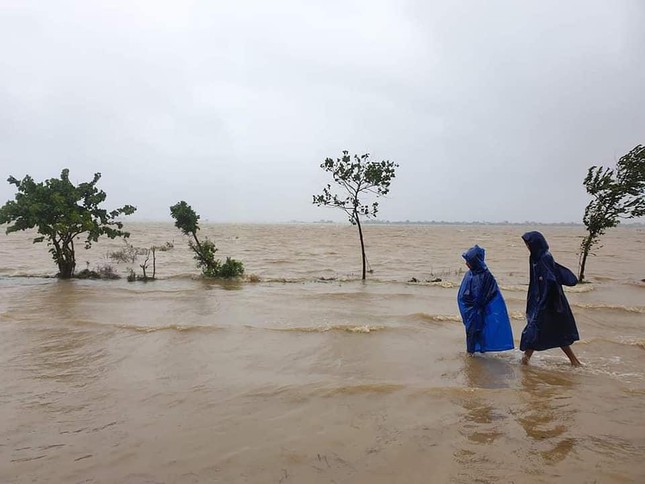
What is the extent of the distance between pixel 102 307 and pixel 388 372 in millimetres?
8119

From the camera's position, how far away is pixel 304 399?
187 inches

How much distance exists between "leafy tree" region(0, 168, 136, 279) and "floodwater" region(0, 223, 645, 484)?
15.7 feet

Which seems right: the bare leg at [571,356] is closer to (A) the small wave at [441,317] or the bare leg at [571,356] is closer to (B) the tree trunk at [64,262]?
(A) the small wave at [441,317]

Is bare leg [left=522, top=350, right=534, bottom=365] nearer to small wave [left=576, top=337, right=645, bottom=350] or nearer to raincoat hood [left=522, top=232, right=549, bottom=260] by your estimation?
raincoat hood [left=522, top=232, right=549, bottom=260]

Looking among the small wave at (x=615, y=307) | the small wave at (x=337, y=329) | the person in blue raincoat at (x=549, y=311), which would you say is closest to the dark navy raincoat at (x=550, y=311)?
the person in blue raincoat at (x=549, y=311)

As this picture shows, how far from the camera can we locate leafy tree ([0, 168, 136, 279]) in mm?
13891

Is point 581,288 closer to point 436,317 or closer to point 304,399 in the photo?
point 436,317

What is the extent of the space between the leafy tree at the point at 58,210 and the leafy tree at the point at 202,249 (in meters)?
2.54

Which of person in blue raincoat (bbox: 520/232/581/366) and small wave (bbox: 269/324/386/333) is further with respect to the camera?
small wave (bbox: 269/324/386/333)

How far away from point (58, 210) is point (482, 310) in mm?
13899

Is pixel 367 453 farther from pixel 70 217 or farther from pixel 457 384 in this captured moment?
pixel 70 217

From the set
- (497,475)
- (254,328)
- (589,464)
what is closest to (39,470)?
(497,475)

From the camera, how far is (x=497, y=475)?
Result: 10.2 feet

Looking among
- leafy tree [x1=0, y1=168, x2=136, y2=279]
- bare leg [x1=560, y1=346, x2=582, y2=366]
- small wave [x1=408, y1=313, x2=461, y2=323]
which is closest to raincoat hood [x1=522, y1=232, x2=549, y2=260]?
bare leg [x1=560, y1=346, x2=582, y2=366]
